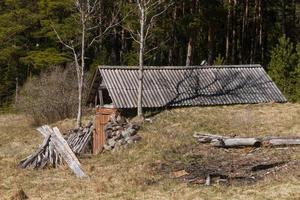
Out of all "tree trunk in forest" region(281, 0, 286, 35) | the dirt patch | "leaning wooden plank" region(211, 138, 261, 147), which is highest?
"tree trunk in forest" region(281, 0, 286, 35)

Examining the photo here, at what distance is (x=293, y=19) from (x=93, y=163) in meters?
36.5

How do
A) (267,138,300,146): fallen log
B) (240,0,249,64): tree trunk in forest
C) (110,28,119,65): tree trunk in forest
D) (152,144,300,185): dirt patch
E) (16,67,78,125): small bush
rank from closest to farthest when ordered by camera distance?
1. (152,144,300,185): dirt patch
2. (267,138,300,146): fallen log
3. (16,67,78,125): small bush
4. (110,28,119,65): tree trunk in forest
5. (240,0,249,64): tree trunk in forest

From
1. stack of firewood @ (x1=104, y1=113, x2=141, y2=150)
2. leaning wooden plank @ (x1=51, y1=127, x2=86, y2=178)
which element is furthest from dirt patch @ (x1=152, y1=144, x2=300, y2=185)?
stack of firewood @ (x1=104, y1=113, x2=141, y2=150)

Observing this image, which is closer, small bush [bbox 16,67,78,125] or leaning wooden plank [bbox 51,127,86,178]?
leaning wooden plank [bbox 51,127,86,178]

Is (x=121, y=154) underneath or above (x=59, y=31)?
underneath

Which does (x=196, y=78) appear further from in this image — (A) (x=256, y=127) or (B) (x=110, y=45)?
(B) (x=110, y=45)

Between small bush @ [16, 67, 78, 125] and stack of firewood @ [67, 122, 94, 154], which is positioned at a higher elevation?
small bush @ [16, 67, 78, 125]

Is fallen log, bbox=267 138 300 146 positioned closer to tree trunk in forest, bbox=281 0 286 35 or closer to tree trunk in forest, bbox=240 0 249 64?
tree trunk in forest, bbox=281 0 286 35

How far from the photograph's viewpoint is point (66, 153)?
22297 mm

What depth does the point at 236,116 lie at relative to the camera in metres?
26.4

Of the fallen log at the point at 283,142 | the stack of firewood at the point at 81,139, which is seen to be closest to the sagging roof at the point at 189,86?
the stack of firewood at the point at 81,139

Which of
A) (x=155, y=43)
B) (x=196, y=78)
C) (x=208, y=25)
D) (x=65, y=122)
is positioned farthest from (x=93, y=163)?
(x=155, y=43)

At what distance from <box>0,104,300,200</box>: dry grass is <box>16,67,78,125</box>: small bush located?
11.8 ft

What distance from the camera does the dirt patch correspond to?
53.0ft
